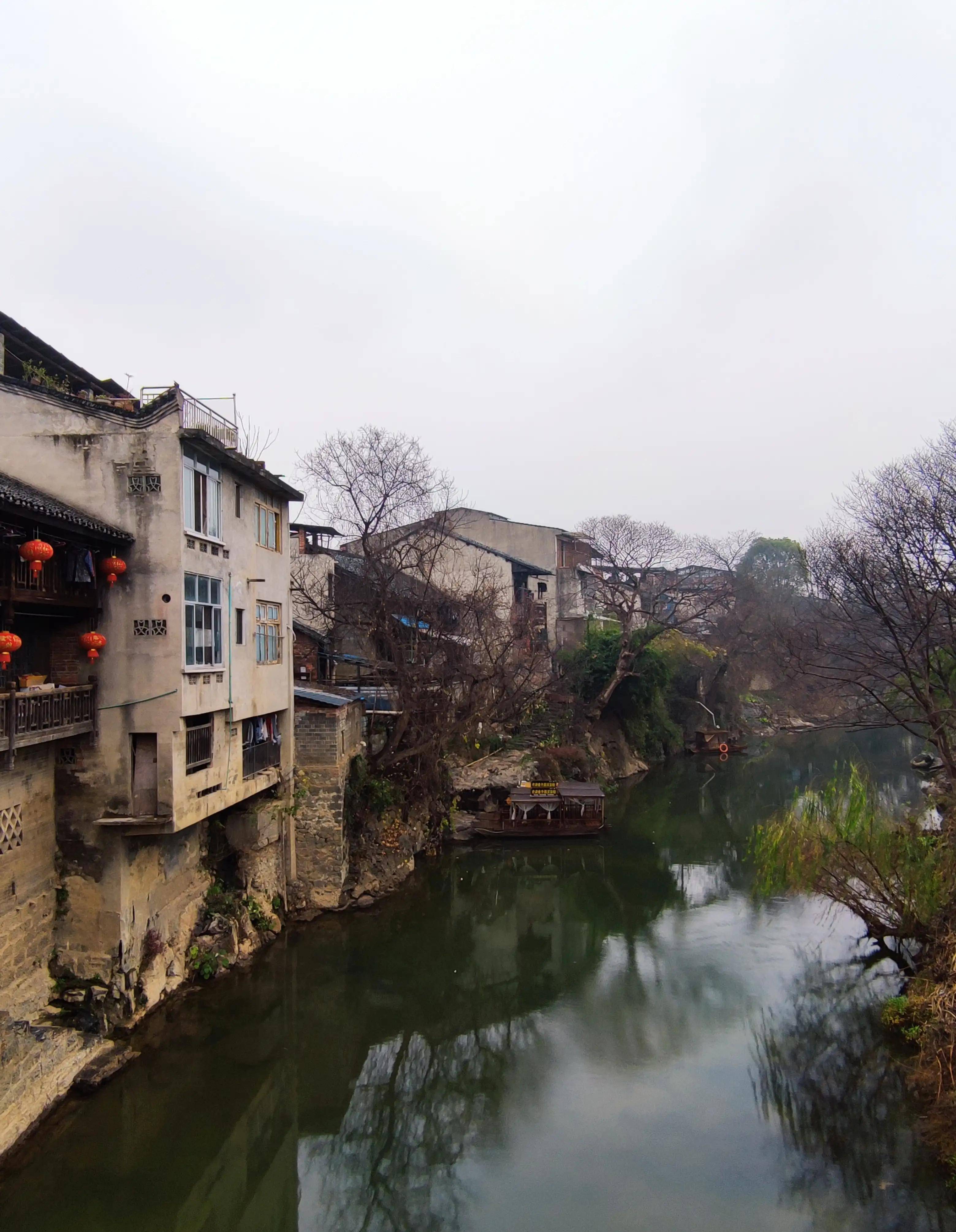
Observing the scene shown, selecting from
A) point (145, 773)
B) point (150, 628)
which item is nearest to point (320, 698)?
point (145, 773)

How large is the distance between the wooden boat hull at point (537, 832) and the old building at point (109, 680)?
1171 cm

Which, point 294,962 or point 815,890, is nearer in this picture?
point 815,890

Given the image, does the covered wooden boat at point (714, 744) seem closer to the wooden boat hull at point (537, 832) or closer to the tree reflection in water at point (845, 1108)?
the wooden boat hull at point (537, 832)

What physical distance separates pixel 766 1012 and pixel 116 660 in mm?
11541

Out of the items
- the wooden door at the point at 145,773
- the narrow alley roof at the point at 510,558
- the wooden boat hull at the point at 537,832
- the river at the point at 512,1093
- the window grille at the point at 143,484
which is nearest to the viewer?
the river at the point at 512,1093

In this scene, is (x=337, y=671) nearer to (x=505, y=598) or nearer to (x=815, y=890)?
(x=505, y=598)

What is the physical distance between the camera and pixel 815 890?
1327 centimetres

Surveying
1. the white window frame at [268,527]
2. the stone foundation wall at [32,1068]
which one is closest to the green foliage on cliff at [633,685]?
the white window frame at [268,527]

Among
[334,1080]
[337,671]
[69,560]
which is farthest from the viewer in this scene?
[337,671]

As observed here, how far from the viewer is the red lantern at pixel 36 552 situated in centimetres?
923

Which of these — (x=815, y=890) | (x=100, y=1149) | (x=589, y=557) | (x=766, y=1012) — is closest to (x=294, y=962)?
(x=100, y=1149)

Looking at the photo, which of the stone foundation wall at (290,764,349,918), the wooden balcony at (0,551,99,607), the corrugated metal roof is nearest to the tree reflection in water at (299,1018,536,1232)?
the stone foundation wall at (290,764,349,918)

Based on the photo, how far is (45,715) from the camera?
395 inches

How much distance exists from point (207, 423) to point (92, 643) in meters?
3.78
